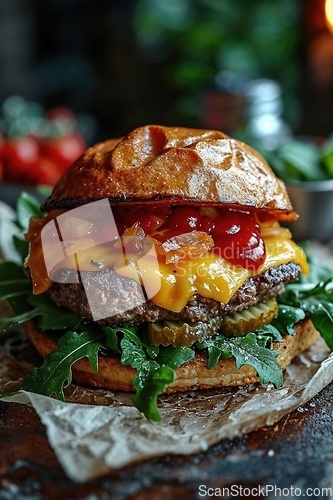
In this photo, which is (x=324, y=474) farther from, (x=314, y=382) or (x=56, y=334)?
(x=56, y=334)

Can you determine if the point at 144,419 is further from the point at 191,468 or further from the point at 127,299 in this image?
the point at 127,299

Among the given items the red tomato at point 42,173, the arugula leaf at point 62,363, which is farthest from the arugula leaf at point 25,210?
the red tomato at point 42,173

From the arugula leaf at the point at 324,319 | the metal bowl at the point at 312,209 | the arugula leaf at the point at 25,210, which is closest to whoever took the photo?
the arugula leaf at the point at 324,319

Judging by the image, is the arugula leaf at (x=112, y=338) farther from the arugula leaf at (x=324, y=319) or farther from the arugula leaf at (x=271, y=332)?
the arugula leaf at (x=324, y=319)

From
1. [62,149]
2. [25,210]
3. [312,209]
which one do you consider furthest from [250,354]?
[62,149]

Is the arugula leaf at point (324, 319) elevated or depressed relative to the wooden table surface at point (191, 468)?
depressed

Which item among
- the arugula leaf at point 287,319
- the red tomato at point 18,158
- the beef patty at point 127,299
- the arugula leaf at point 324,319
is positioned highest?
the beef patty at point 127,299

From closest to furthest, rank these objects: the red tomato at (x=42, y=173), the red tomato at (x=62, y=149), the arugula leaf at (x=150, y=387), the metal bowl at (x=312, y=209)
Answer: the arugula leaf at (x=150, y=387) < the metal bowl at (x=312, y=209) < the red tomato at (x=42, y=173) < the red tomato at (x=62, y=149)
